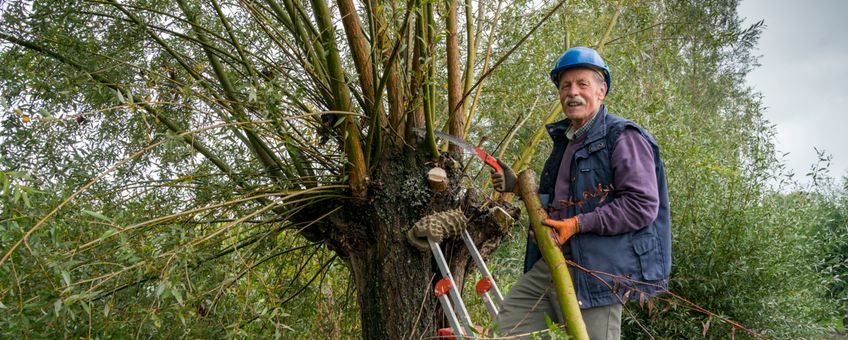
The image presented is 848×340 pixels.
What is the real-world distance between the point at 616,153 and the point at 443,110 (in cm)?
270

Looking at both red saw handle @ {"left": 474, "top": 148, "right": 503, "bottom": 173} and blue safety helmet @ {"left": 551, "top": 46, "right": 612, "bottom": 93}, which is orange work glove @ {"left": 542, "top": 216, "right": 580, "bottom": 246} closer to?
red saw handle @ {"left": 474, "top": 148, "right": 503, "bottom": 173}

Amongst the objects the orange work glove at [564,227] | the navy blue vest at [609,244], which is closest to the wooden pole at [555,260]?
the orange work glove at [564,227]

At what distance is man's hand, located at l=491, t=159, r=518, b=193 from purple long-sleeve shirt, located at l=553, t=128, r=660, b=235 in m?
0.55

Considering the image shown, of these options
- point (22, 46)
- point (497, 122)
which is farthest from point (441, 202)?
point (22, 46)

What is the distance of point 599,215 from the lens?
3066 mm

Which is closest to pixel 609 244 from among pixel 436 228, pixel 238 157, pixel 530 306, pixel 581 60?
pixel 530 306

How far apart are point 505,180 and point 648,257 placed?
0.79 meters

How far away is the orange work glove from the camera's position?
121 inches

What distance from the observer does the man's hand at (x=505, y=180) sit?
3.60 m

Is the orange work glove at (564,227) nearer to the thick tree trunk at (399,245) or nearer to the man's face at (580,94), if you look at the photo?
the man's face at (580,94)

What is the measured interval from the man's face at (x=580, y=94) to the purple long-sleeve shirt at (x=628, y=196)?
29cm

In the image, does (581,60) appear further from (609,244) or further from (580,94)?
(609,244)

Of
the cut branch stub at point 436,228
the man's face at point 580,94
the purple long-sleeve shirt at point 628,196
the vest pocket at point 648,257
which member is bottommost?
the vest pocket at point 648,257

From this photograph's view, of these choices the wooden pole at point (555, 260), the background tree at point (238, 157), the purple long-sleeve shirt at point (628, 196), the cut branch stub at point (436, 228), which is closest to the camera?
the wooden pole at point (555, 260)
